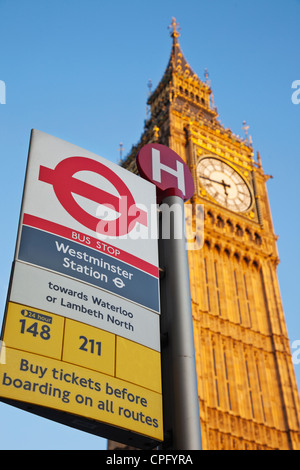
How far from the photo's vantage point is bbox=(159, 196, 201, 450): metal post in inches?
245

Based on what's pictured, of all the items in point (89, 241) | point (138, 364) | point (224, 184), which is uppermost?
point (224, 184)

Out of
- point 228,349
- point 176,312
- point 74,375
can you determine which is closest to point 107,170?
point 176,312

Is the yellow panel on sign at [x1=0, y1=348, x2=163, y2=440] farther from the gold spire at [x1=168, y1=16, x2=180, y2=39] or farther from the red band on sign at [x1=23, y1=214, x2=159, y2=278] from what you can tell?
the gold spire at [x1=168, y1=16, x2=180, y2=39]

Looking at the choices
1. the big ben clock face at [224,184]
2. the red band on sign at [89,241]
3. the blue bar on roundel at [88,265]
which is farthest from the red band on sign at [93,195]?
the big ben clock face at [224,184]

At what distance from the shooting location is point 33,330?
19.7ft

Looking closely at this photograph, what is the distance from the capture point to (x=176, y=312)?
276 inches

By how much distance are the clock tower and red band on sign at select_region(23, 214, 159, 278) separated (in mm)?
23172

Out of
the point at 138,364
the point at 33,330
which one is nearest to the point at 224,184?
the point at 138,364

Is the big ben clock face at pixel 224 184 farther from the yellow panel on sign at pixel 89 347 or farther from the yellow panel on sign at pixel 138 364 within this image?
the yellow panel on sign at pixel 89 347

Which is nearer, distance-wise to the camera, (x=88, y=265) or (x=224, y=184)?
(x=88, y=265)

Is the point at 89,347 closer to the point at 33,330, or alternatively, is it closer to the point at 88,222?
the point at 33,330

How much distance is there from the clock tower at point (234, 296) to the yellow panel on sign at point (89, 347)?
23.7m

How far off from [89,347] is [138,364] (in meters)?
0.62

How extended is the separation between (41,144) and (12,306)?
2.37 m
